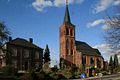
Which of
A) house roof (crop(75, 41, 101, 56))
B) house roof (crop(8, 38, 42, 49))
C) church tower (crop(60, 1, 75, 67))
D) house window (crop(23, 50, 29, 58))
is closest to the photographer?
house roof (crop(8, 38, 42, 49))

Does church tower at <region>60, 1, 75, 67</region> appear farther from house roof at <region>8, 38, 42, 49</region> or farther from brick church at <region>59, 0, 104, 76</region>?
house roof at <region>8, 38, 42, 49</region>

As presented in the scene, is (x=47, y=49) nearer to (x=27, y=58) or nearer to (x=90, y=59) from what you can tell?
(x=90, y=59)

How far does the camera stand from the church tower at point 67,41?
356 ft

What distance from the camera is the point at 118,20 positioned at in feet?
58.6

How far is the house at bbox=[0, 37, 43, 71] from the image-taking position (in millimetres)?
77250

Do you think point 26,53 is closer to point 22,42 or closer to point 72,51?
point 22,42

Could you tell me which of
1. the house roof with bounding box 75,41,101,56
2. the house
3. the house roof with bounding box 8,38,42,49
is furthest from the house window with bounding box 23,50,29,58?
the house roof with bounding box 75,41,101,56

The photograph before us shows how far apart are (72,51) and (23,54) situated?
1346 inches

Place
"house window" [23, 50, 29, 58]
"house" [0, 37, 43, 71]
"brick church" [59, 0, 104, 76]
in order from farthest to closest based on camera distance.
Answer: "brick church" [59, 0, 104, 76] < "house window" [23, 50, 29, 58] < "house" [0, 37, 43, 71]

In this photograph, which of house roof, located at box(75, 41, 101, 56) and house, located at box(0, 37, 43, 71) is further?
house roof, located at box(75, 41, 101, 56)

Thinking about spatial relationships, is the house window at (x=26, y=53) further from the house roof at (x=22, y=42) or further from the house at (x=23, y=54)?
the house roof at (x=22, y=42)

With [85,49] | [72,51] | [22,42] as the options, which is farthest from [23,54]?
[85,49]

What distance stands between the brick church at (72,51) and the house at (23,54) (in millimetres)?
21181

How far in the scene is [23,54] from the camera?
8056cm
